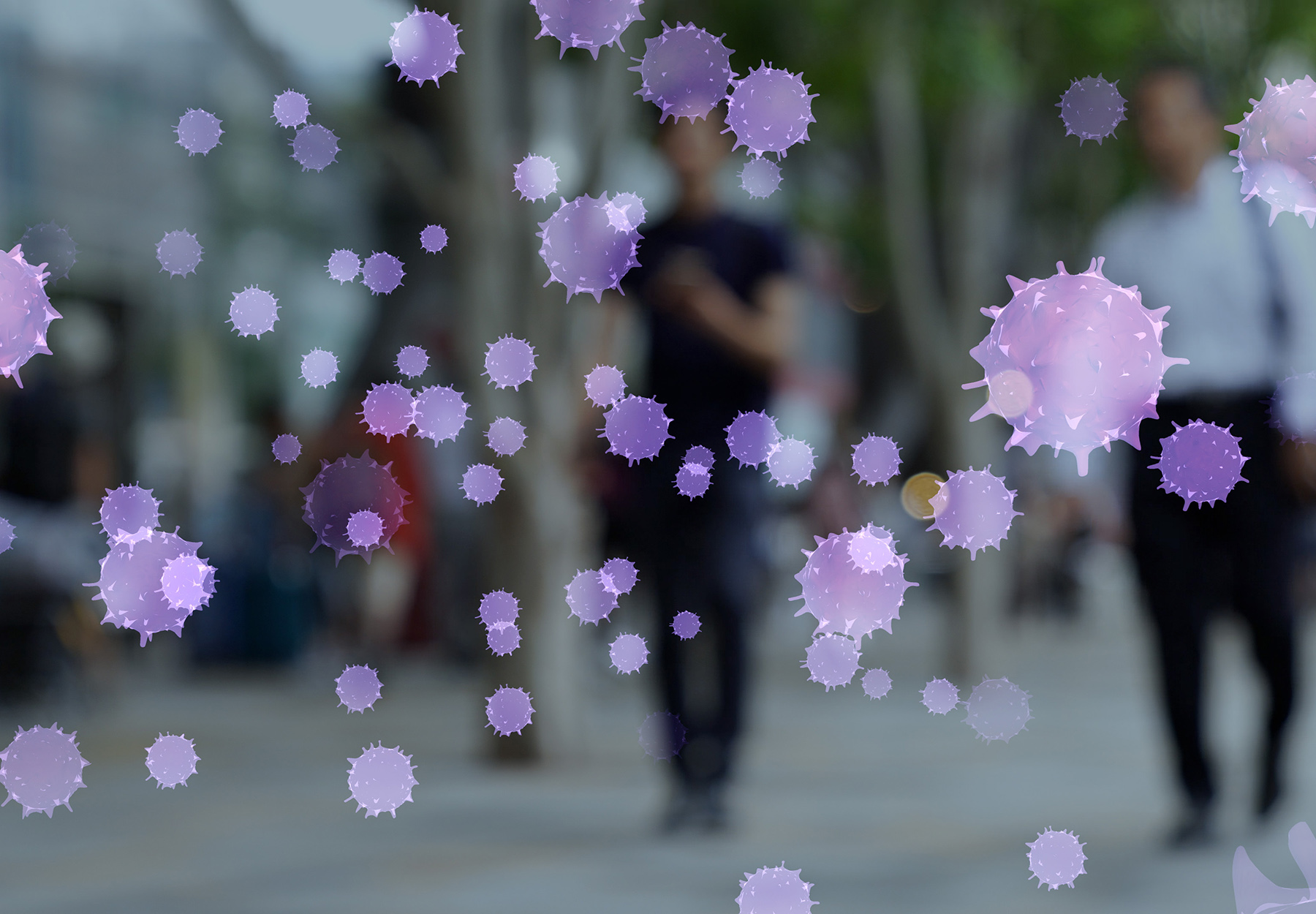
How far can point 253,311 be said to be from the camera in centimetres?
219

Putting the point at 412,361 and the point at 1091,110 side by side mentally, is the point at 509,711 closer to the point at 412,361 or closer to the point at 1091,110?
the point at 412,361

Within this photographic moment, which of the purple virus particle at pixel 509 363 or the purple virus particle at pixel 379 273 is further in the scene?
the purple virus particle at pixel 509 363

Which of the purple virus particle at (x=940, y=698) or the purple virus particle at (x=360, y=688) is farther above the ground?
the purple virus particle at (x=360, y=688)

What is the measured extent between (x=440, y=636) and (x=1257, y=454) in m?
6.21

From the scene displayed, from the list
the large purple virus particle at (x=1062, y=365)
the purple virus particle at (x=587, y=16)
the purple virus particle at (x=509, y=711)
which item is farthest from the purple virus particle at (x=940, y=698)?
the purple virus particle at (x=509, y=711)

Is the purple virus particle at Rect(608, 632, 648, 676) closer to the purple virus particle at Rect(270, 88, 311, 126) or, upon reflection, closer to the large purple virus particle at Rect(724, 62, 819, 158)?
the large purple virus particle at Rect(724, 62, 819, 158)

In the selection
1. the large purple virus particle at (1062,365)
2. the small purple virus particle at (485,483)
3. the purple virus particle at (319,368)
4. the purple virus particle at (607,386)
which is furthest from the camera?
the small purple virus particle at (485,483)

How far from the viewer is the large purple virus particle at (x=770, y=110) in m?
2.17

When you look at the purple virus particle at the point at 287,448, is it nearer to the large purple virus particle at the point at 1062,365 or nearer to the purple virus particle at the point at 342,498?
the purple virus particle at the point at 342,498

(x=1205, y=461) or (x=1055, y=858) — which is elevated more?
(x=1205, y=461)

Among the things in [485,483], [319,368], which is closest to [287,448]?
[319,368]

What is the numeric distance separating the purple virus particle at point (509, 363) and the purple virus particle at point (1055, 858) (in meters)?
1.85

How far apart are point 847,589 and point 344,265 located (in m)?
0.81

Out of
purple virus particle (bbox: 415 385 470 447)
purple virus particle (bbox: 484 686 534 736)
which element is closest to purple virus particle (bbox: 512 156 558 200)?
purple virus particle (bbox: 415 385 470 447)
